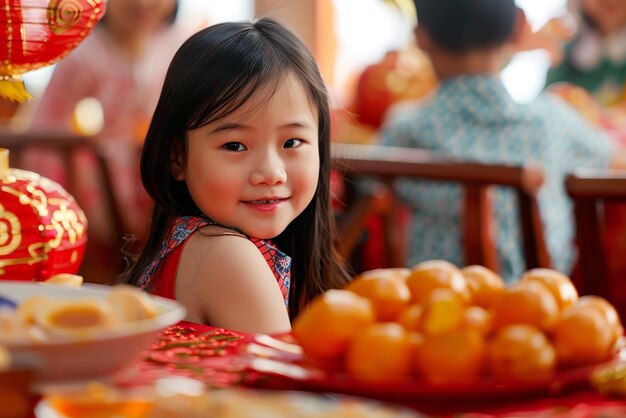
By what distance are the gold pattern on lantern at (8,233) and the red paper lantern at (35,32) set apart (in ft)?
0.48

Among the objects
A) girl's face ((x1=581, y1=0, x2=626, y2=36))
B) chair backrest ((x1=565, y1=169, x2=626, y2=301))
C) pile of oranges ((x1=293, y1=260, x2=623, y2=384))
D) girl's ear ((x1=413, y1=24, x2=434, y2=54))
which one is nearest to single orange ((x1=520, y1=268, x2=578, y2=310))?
pile of oranges ((x1=293, y1=260, x2=623, y2=384))

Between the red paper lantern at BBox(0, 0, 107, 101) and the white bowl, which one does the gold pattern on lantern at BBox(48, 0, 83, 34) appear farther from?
the white bowl

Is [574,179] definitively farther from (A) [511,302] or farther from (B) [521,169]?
(A) [511,302]

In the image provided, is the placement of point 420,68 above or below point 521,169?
above

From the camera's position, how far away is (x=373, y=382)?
0.67m

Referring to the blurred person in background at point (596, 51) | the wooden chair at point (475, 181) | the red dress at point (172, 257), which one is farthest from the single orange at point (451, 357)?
the blurred person in background at point (596, 51)

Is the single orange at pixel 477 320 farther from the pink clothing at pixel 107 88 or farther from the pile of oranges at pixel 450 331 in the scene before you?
the pink clothing at pixel 107 88

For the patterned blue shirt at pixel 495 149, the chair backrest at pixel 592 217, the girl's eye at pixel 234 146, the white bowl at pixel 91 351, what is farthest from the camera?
the patterned blue shirt at pixel 495 149

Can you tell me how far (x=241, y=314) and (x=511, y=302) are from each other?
435mm

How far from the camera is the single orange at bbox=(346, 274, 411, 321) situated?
0.75m

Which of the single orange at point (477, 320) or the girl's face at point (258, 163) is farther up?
the girl's face at point (258, 163)

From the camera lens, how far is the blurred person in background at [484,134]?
249 cm

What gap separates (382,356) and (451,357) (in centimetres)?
5

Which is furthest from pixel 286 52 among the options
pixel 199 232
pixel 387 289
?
pixel 387 289
